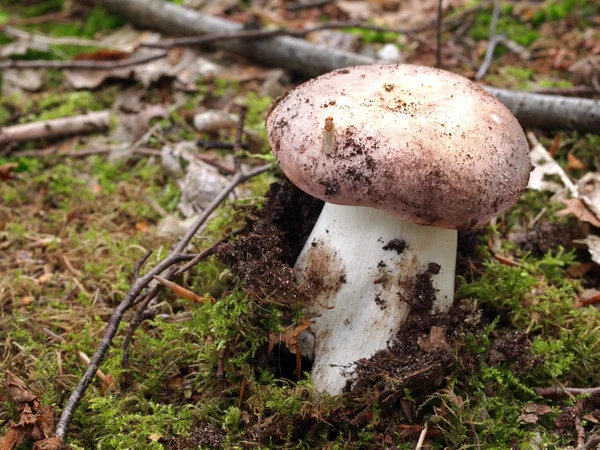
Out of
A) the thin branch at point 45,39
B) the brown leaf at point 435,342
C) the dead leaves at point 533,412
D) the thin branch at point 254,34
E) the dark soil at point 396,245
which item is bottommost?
the dead leaves at point 533,412

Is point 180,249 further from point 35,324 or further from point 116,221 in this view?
point 116,221

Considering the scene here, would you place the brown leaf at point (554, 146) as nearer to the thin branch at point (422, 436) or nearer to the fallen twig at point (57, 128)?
the thin branch at point (422, 436)

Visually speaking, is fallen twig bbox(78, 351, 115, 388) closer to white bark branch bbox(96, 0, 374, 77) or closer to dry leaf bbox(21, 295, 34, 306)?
dry leaf bbox(21, 295, 34, 306)

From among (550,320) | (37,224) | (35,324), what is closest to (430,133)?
(550,320)

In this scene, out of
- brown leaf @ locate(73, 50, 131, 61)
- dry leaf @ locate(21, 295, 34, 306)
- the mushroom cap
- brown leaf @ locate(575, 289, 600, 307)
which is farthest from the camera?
brown leaf @ locate(73, 50, 131, 61)

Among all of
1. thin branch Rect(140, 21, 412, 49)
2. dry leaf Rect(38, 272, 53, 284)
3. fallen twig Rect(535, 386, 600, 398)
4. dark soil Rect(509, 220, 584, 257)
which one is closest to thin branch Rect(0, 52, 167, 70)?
thin branch Rect(140, 21, 412, 49)

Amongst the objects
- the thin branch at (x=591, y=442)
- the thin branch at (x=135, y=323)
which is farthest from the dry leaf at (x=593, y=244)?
the thin branch at (x=135, y=323)
